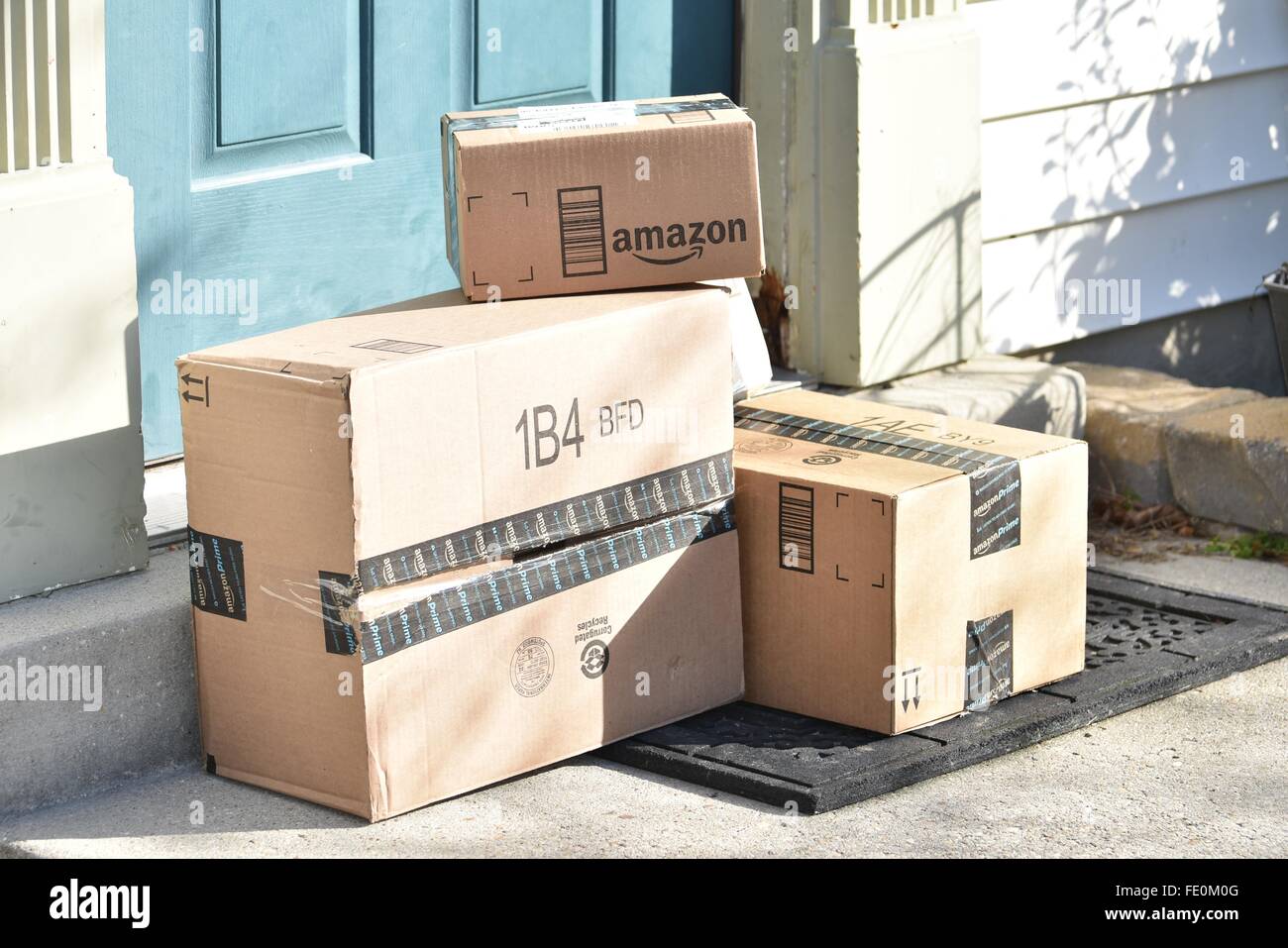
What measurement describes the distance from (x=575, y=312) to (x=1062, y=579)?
115cm

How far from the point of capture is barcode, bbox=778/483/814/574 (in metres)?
3.54

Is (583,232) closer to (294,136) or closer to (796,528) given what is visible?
(796,528)

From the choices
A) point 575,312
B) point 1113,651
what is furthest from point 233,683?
point 1113,651

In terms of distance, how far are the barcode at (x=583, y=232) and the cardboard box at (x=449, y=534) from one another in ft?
0.24

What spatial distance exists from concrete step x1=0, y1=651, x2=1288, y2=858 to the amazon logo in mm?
966

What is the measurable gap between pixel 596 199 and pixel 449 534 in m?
0.71

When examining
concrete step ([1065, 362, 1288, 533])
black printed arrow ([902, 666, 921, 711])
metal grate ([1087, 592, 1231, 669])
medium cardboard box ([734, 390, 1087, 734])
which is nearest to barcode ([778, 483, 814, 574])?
medium cardboard box ([734, 390, 1087, 734])

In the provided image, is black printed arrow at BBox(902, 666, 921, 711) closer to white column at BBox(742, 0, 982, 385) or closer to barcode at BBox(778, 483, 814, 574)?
barcode at BBox(778, 483, 814, 574)

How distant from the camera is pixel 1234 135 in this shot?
591 centimetres

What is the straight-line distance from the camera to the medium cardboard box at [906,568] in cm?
346

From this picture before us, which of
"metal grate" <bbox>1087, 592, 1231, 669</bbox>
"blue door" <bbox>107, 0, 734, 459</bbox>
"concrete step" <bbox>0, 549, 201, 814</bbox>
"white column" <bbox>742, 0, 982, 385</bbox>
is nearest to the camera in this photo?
"concrete step" <bbox>0, 549, 201, 814</bbox>

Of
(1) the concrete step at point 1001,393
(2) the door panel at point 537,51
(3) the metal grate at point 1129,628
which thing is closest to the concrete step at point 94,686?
(2) the door panel at point 537,51

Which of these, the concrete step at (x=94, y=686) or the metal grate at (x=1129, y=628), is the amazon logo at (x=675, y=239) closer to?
the concrete step at (x=94, y=686)

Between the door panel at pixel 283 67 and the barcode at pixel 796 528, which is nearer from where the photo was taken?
the barcode at pixel 796 528
